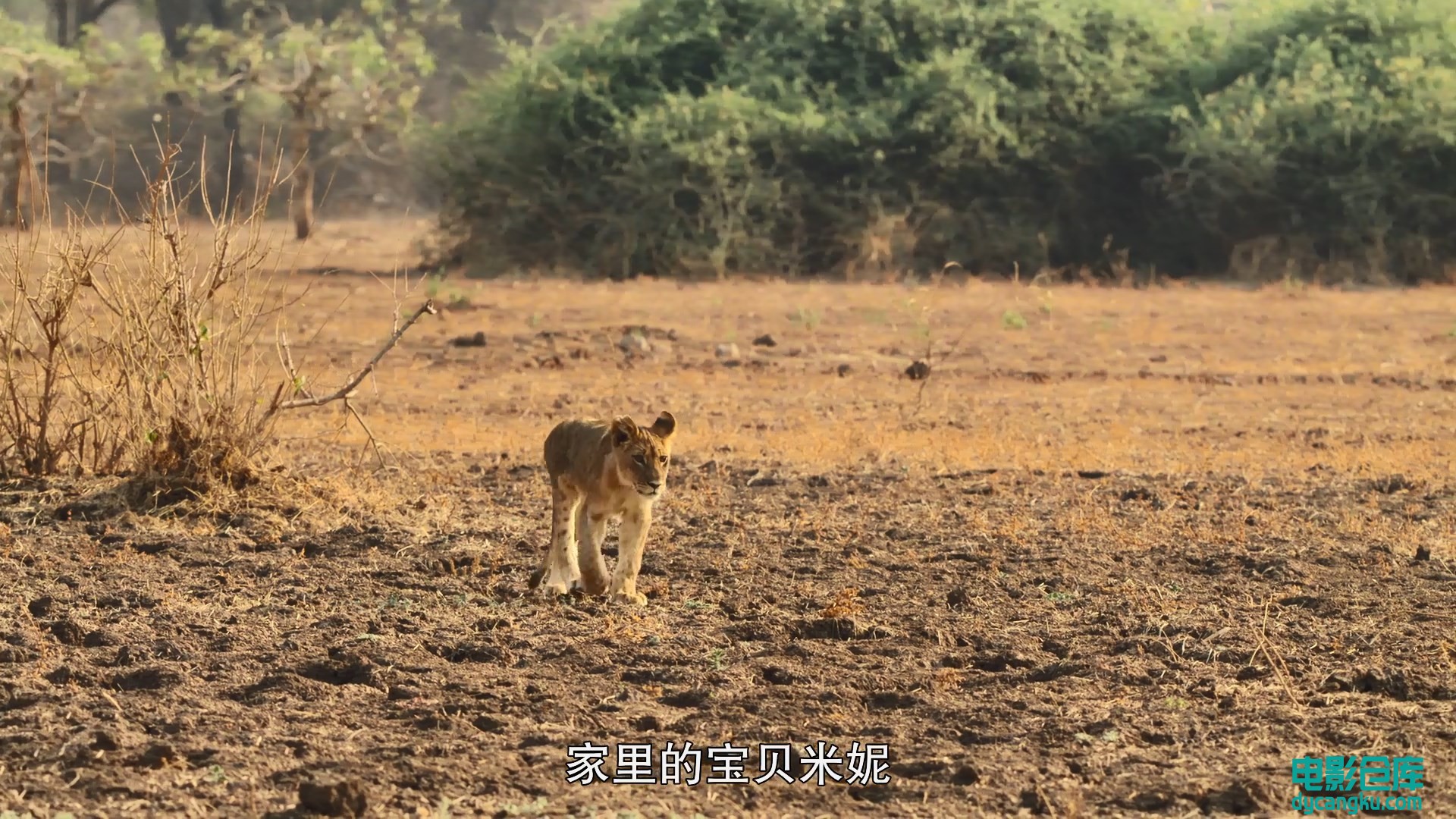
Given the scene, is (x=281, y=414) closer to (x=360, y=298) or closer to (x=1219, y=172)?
(x=360, y=298)

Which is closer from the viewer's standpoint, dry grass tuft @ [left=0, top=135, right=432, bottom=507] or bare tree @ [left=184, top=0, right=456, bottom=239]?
dry grass tuft @ [left=0, top=135, right=432, bottom=507]

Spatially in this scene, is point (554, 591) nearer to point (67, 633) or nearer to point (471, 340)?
point (67, 633)

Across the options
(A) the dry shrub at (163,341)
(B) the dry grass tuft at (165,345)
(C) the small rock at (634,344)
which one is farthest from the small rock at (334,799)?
(C) the small rock at (634,344)

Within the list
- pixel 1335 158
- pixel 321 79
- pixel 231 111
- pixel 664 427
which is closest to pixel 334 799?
pixel 664 427

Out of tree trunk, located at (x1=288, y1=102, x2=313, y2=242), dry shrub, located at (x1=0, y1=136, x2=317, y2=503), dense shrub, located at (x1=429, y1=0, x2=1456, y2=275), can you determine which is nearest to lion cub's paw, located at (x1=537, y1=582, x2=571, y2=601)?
dry shrub, located at (x1=0, y1=136, x2=317, y2=503)

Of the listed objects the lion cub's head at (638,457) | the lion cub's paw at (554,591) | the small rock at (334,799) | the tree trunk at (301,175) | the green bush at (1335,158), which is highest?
the green bush at (1335,158)

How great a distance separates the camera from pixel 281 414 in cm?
945

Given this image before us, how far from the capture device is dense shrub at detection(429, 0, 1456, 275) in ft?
82.3

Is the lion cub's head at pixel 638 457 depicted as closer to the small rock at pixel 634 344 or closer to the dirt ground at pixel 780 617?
the dirt ground at pixel 780 617

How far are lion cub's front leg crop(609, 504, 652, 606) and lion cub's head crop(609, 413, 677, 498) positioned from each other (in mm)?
285

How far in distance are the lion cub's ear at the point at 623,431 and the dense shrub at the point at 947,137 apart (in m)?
17.8

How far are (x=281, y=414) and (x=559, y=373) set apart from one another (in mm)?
6888

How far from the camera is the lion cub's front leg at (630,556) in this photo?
7.03m

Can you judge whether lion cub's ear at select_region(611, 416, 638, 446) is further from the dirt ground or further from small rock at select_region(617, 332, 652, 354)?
small rock at select_region(617, 332, 652, 354)
